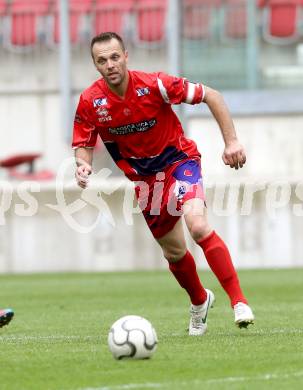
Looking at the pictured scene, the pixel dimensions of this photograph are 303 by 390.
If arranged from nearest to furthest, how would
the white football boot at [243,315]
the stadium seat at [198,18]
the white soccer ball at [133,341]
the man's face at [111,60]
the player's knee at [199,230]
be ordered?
the white soccer ball at [133,341] < the white football boot at [243,315] < the player's knee at [199,230] < the man's face at [111,60] < the stadium seat at [198,18]

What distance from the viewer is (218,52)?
68.1 feet

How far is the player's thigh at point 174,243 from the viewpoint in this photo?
8.96 m

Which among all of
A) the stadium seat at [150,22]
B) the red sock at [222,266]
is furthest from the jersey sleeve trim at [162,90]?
the stadium seat at [150,22]

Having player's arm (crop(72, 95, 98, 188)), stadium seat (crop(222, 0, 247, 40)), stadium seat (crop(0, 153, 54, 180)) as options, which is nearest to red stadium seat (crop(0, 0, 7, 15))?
stadium seat (crop(0, 153, 54, 180))

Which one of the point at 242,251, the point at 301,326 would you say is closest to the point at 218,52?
the point at 242,251

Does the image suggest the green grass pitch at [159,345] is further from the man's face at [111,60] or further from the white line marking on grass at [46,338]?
the man's face at [111,60]

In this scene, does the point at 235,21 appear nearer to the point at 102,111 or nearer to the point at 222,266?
the point at 102,111

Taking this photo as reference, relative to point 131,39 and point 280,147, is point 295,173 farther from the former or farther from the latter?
point 131,39

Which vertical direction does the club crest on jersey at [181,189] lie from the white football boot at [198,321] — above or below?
above

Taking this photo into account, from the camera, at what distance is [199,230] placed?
831cm

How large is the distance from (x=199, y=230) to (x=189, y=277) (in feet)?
2.43

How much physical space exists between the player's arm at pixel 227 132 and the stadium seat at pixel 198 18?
1248cm

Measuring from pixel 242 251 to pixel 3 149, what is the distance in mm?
7994

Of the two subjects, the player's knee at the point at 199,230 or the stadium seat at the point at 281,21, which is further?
the stadium seat at the point at 281,21
